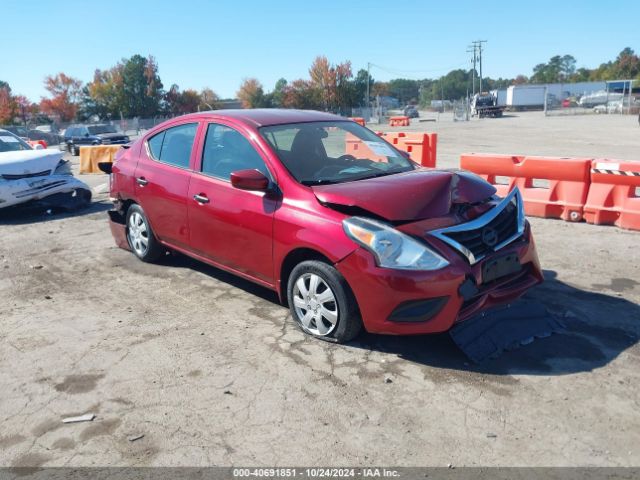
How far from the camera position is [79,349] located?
432cm

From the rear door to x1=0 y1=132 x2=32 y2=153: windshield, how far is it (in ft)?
17.8

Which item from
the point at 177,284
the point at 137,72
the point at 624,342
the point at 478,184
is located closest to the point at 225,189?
the point at 177,284

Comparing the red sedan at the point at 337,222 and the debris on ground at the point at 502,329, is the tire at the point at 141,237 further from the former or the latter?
the debris on ground at the point at 502,329

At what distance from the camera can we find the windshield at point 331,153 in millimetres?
4605

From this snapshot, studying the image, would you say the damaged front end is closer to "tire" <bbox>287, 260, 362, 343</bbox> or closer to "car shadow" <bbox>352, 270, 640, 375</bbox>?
"tire" <bbox>287, 260, 362, 343</bbox>

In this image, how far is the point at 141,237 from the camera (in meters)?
6.39

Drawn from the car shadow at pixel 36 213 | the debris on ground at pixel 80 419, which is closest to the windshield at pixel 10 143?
the car shadow at pixel 36 213

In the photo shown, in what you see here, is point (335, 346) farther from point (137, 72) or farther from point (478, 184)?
point (137, 72)

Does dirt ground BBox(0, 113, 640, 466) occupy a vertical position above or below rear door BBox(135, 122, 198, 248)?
below

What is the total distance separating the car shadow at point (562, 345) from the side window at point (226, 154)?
1.78 metres

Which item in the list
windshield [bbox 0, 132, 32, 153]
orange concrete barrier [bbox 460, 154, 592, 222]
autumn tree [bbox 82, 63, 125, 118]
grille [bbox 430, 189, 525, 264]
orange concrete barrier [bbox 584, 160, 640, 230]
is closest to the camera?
grille [bbox 430, 189, 525, 264]

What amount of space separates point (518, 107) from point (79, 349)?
80711 millimetres

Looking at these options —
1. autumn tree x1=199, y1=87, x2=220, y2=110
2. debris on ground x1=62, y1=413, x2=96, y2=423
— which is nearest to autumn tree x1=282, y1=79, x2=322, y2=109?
autumn tree x1=199, y1=87, x2=220, y2=110

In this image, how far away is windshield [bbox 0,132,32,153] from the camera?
10109mm
